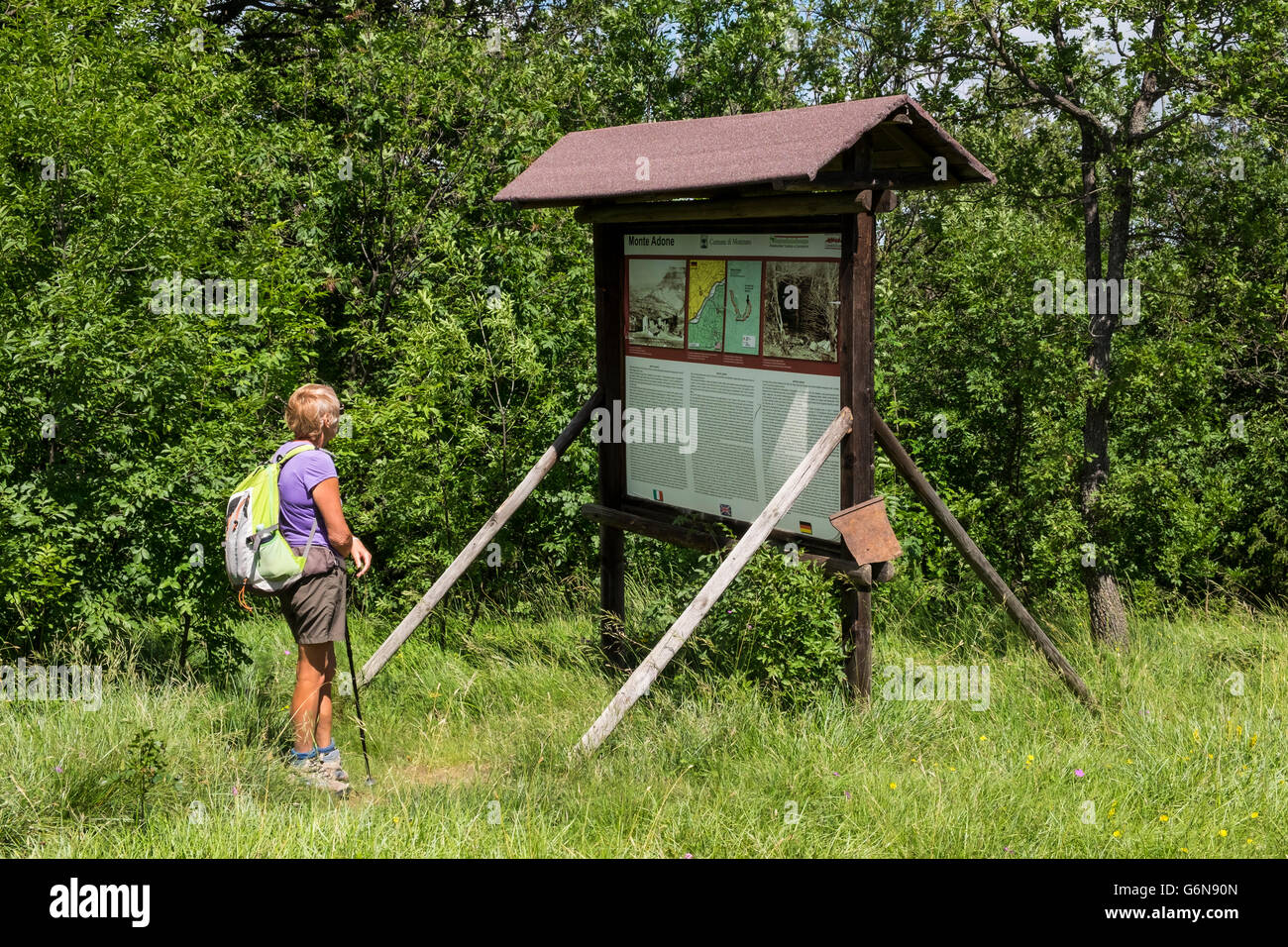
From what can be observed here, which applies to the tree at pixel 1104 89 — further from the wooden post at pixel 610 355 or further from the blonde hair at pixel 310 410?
the blonde hair at pixel 310 410

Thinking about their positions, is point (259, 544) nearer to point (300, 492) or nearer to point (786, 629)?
point (300, 492)

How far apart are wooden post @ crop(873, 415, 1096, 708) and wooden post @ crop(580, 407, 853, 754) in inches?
13.9

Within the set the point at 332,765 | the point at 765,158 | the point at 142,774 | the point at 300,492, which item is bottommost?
the point at 332,765

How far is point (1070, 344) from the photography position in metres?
8.85

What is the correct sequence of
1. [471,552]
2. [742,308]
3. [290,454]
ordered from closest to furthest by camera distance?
[290,454]
[742,308]
[471,552]

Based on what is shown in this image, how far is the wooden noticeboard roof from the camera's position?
4.96 metres

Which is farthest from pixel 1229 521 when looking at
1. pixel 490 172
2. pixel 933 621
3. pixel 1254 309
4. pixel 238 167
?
pixel 238 167

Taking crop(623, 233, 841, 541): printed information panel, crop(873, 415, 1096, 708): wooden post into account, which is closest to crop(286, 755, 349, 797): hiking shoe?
crop(623, 233, 841, 541): printed information panel

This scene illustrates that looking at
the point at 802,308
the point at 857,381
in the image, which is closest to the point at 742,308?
the point at 802,308

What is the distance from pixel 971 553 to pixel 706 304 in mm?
1912

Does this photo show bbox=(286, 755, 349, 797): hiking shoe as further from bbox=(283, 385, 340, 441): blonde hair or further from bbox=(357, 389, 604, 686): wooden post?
bbox=(283, 385, 340, 441): blonde hair

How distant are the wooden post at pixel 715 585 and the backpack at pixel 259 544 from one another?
1507mm

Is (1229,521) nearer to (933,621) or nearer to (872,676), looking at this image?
(933,621)

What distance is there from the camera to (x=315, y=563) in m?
5.07
